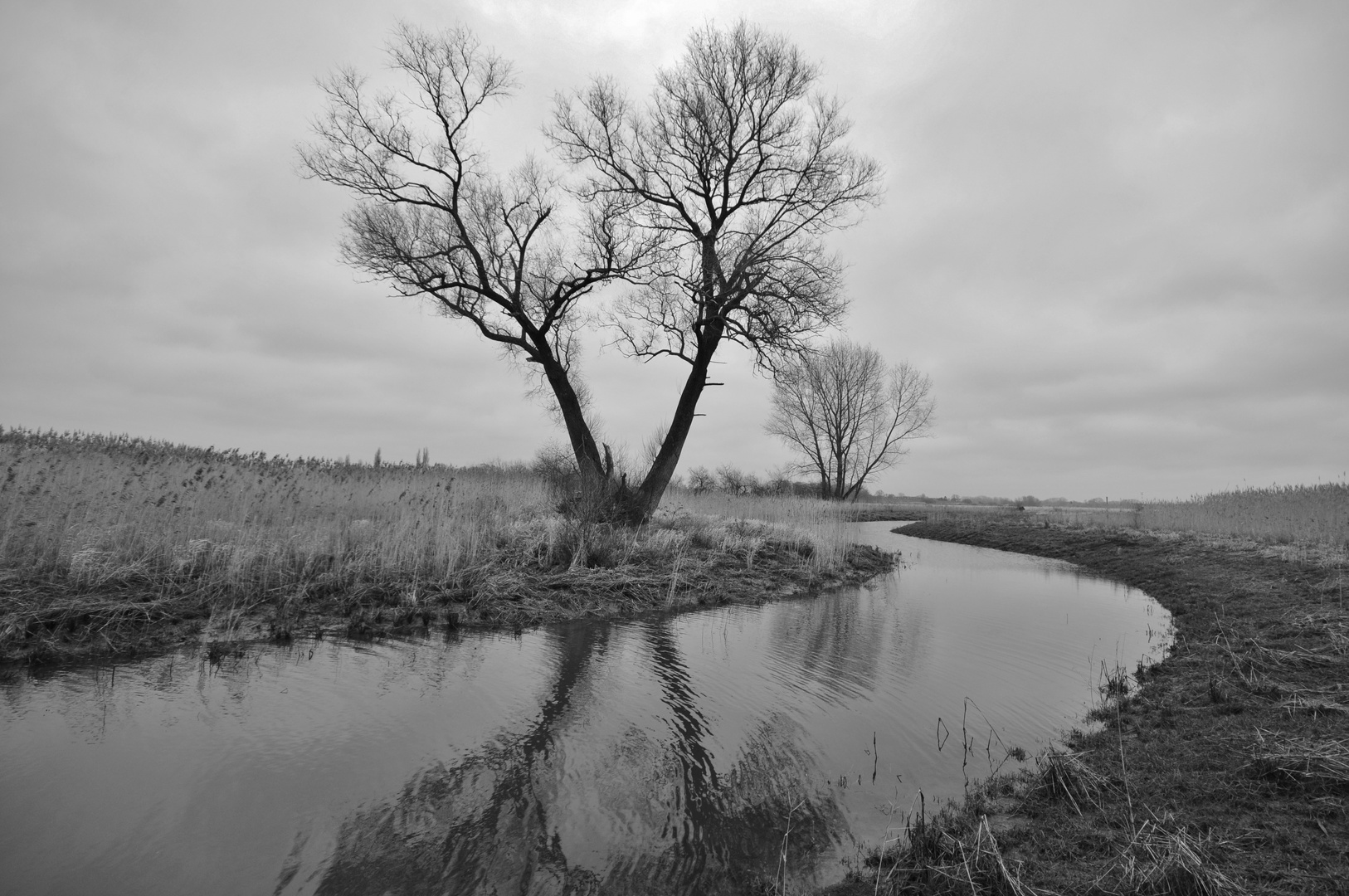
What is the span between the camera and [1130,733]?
4332mm

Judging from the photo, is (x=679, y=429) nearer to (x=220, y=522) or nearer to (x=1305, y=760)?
(x=220, y=522)

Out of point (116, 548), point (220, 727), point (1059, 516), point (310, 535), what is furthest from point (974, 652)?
point (1059, 516)

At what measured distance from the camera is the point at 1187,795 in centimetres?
321

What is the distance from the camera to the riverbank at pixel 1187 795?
2463mm

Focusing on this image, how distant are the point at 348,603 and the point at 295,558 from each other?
99cm

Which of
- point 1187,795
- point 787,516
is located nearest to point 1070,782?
point 1187,795

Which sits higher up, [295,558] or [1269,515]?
[1269,515]

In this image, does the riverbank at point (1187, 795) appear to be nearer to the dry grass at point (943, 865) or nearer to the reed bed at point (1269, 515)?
the dry grass at point (943, 865)

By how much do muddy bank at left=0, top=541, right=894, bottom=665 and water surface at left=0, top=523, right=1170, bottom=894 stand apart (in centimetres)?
62

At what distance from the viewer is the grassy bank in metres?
6.14

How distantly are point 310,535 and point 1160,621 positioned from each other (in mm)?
11898

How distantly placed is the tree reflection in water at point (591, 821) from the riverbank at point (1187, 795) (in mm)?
616

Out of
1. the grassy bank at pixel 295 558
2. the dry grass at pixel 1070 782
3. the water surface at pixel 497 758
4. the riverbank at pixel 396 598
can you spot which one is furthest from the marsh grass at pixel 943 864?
the grassy bank at pixel 295 558

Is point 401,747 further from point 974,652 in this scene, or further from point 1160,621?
point 1160,621
